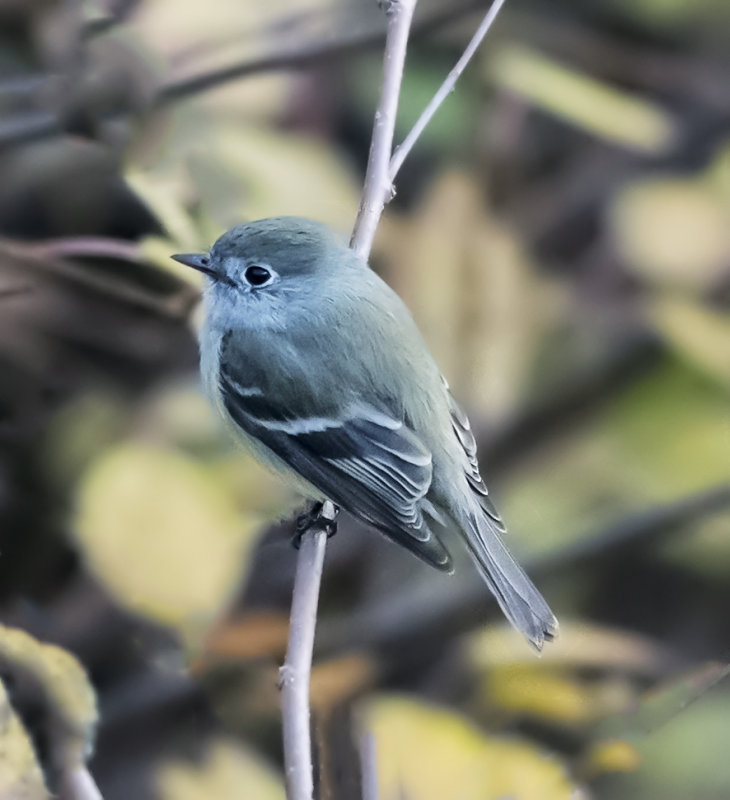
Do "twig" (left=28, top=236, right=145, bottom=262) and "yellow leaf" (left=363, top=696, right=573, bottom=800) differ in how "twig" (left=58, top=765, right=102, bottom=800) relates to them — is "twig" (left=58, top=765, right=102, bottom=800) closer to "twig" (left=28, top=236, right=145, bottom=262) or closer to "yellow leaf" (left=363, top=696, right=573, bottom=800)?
"yellow leaf" (left=363, top=696, right=573, bottom=800)

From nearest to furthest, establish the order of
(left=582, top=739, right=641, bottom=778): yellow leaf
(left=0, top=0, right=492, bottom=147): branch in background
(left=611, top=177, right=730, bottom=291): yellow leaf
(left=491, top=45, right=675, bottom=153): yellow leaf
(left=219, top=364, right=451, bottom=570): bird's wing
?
(left=582, top=739, right=641, bottom=778): yellow leaf, (left=219, top=364, right=451, bottom=570): bird's wing, (left=0, top=0, right=492, bottom=147): branch in background, (left=491, top=45, right=675, bottom=153): yellow leaf, (left=611, top=177, right=730, bottom=291): yellow leaf

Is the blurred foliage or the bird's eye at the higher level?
the bird's eye

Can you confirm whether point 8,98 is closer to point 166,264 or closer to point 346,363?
point 166,264

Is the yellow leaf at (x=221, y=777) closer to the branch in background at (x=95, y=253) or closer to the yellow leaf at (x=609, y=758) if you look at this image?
the yellow leaf at (x=609, y=758)

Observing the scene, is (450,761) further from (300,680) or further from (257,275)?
(257,275)

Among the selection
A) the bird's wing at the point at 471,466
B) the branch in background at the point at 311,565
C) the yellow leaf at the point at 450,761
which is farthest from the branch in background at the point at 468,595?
the branch in background at the point at 311,565

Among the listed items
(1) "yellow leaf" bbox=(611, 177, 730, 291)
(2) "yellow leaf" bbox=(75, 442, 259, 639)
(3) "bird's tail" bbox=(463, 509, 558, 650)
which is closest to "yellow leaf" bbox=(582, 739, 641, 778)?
(3) "bird's tail" bbox=(463, 509, 558, 650)

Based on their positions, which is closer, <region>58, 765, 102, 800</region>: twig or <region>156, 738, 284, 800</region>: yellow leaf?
<region>58, 765, 102, 800</region>: twig
